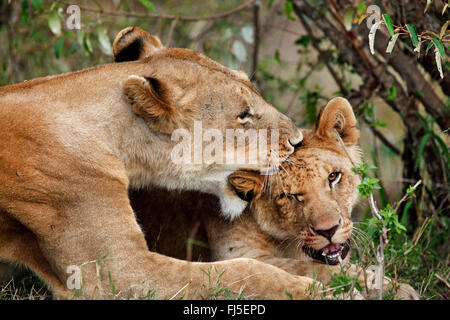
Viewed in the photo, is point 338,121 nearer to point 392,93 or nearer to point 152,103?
point 392,93

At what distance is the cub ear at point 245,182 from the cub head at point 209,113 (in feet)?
0.15

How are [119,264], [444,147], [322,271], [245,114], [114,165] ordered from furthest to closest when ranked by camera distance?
[444,147], [245,114], [322,271], [114,165], [119,264]

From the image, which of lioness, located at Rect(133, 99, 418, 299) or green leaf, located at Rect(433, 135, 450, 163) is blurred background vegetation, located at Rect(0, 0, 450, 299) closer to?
green leaf, located at Rect(433, 135, 450, 163)

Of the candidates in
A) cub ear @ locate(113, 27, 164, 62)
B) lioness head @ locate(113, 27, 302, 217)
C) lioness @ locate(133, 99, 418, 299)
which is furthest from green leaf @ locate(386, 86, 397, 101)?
cub ear @ locate(113, 27, 164, 62)

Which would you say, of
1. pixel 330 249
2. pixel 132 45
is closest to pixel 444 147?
pixel 330 249

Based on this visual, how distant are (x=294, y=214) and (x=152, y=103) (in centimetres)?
99

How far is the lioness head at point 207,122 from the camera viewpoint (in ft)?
11.5

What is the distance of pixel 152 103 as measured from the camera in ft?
11.2

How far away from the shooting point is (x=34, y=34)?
22.1ft

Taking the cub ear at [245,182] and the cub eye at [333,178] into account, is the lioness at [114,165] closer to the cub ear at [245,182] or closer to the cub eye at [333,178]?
the cub ear at [245,182]

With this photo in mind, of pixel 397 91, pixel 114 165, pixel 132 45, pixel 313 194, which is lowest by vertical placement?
pixel 313 194

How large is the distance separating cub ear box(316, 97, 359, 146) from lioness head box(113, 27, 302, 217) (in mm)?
279

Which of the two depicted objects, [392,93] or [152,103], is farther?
[392,93]
